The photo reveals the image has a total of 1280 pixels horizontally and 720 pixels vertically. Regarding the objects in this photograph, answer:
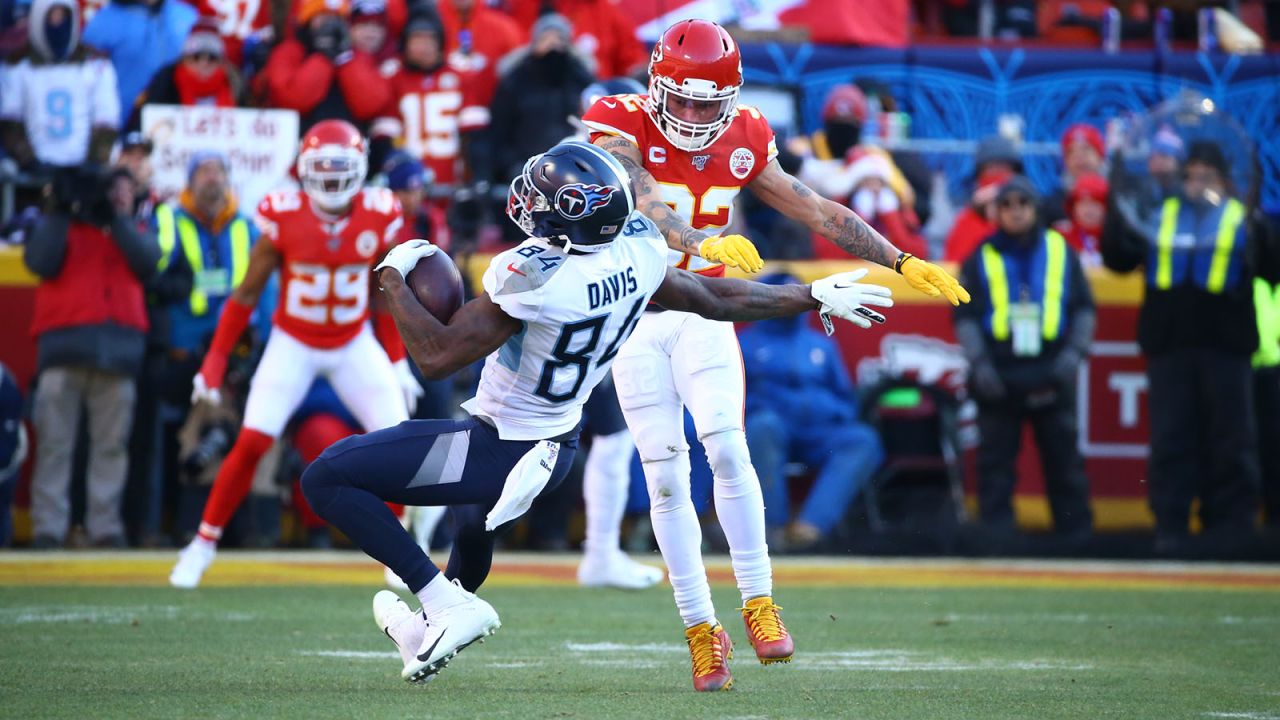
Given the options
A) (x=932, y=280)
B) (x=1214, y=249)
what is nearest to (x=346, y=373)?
(x=932, y=280)

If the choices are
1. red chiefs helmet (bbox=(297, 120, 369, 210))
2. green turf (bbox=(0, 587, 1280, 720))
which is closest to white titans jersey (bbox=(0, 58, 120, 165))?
red chiefs helmet (bbox=(297, 120, 369, 210))

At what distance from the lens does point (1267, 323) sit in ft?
34.5

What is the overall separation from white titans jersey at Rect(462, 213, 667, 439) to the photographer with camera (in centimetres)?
482

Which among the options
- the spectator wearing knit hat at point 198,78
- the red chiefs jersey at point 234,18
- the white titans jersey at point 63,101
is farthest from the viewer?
the red chiefs jersey at point 234,18

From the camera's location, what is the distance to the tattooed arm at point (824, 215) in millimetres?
5797

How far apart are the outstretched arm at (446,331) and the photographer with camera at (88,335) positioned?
4890 mm

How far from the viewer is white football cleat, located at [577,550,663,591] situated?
332 inches

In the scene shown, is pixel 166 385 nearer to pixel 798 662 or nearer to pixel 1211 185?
pixel 798 662

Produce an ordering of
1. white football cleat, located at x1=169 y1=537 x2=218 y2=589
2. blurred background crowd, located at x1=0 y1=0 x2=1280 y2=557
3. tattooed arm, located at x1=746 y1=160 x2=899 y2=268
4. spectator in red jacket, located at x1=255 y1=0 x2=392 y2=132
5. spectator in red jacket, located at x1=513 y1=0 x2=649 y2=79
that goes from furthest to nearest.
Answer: spectator in red jacket, located at x1=513 y1=0 x2=649 y2=79 < spectator in red jacket, located at x1=255 y1=0 x2=392 y2=132 < blurred background crowd, located at x1=0 y1=0 x2=1280 y2=557 < white football cleat, located at x1=169 y1=537 x2=218 y2=589 < tattooed arm, located at x1=746 y1=160 x2=899 y2=268

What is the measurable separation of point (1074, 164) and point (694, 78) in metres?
6.43

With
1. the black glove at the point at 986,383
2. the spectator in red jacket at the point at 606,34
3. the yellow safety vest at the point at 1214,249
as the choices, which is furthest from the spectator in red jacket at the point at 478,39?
the yellow safety vest at the point at 1214,249

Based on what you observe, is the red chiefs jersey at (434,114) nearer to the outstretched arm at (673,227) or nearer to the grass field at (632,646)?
the grass field at (632,646)

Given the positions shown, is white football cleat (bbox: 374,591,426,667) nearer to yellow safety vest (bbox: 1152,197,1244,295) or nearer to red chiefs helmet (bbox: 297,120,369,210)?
red chiefs helmet (bbox: 297,120,369,210)

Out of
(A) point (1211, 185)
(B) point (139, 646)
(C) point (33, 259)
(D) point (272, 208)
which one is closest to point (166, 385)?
(C) point (33, 259)
